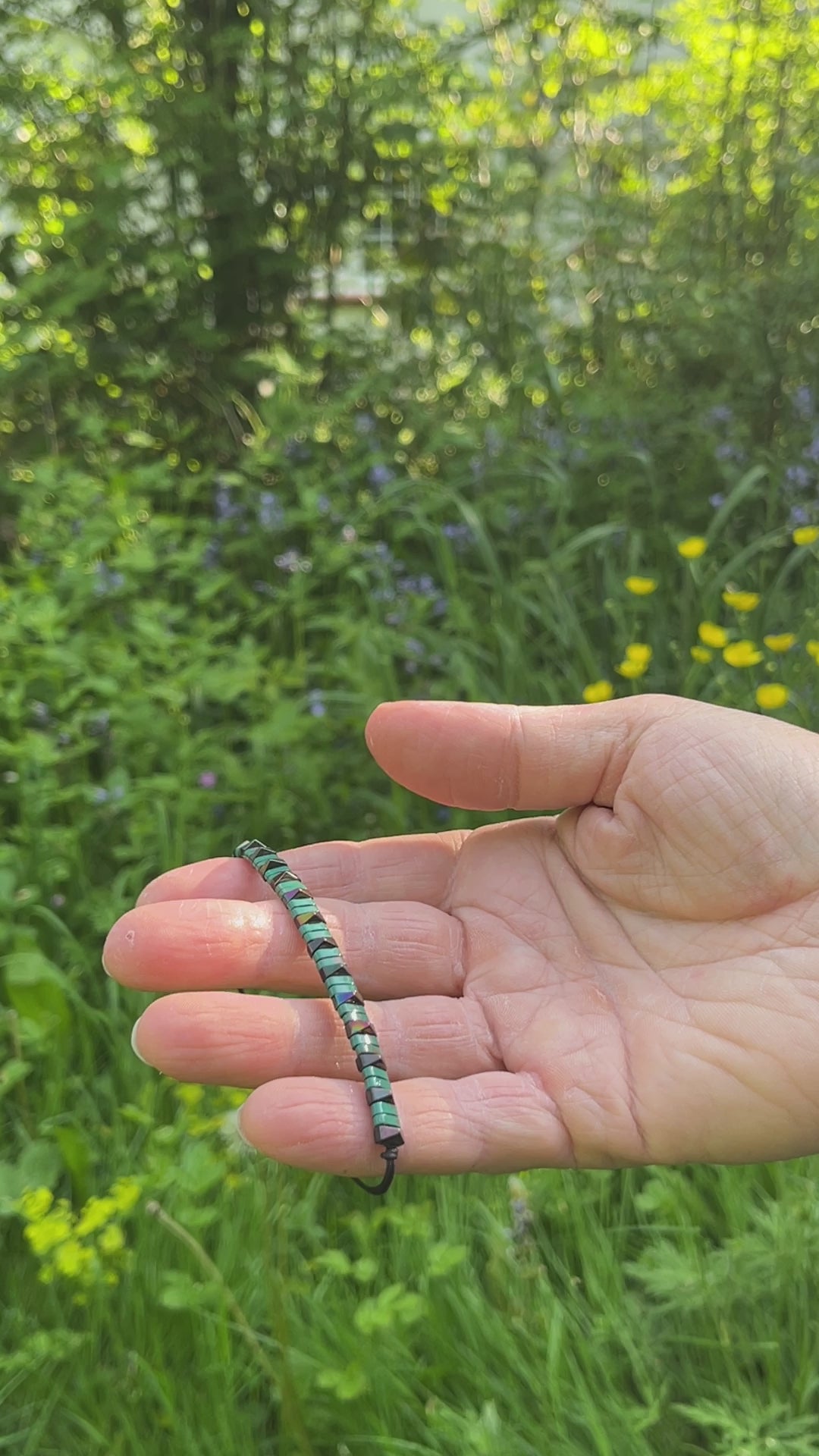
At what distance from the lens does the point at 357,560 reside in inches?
120

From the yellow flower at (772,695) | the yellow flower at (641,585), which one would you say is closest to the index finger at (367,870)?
the yellow flower at (772,695)

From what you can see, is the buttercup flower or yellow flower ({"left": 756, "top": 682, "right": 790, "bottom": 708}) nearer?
yellow flower ({"left": 756, "top": 682, "right": 790, "bottom": 708})

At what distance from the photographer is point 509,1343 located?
147cm

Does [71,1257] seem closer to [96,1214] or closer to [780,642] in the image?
[96,1214]

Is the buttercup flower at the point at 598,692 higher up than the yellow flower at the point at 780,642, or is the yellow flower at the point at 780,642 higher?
the yellow flower at the point at 780,642

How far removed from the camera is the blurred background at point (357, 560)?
150cm

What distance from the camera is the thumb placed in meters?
1.43

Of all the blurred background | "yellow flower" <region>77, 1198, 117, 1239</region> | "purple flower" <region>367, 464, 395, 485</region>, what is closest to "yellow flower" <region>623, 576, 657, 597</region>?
the blurred background

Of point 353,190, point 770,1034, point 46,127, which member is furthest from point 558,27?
point 770,1034

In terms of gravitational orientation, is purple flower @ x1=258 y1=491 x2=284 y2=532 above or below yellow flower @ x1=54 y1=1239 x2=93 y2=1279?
above

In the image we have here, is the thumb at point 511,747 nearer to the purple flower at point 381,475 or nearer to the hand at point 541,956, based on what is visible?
the hand at point 541,956

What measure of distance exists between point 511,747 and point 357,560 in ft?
5.63

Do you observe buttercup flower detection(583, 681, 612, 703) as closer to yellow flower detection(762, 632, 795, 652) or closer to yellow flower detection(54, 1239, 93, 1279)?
yellow flower detection(762, 632, 795, 652)

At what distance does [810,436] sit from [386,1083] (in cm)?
249
